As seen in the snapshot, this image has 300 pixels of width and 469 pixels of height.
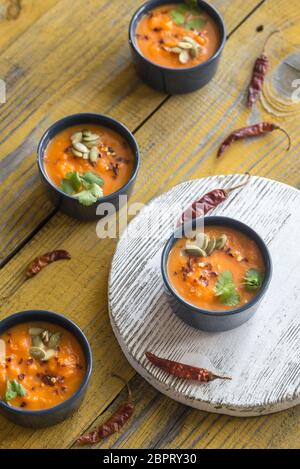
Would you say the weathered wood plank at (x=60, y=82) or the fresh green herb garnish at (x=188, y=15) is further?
the fresh green herb garnish at (x=188, y=15)

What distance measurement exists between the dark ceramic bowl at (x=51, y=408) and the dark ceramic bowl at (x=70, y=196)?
0.42 m

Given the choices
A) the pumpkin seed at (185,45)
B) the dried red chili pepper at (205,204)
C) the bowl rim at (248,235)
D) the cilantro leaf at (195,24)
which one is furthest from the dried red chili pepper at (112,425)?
the cilantro leaf at (195,24)

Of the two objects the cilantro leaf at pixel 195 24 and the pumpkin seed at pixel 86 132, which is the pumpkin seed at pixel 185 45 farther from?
the pumpkin seed at pixel 86 132

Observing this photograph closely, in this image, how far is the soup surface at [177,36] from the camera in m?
3.36

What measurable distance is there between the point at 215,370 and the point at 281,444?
32 cm

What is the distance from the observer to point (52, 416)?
9.14ft

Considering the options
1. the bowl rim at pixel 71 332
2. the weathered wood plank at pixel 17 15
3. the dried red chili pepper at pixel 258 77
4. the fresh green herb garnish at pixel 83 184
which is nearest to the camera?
the bowl rim at pixel 71 332

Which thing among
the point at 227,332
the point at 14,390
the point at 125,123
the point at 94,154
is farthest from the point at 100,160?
the point at 14,390

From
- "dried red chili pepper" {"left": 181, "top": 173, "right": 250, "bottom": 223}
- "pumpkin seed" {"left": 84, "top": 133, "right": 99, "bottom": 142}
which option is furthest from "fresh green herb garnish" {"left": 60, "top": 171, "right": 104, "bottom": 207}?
"dried red chili pepper" {"left": 181, "top": 173, "right": 250, "bottom": 223}

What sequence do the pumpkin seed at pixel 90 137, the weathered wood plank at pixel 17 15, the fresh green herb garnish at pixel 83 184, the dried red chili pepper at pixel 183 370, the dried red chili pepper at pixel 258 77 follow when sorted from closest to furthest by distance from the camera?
the dried red chili pepper at pixel 183 370
the fresh green herb garnish at pixel 83 184
the pumpkin seed at pixel 90 137
the dried red chili pepper at pixel 258 77
the weathered wood plank at pixel 17 15

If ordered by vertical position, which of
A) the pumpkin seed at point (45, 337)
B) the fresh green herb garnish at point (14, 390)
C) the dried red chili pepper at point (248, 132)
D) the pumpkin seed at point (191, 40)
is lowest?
the fresh green herb garnish at point (14, 390)

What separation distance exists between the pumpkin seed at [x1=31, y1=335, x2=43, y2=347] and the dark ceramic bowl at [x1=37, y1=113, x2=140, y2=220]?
19.2 inches

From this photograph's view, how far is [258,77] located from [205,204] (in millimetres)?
635

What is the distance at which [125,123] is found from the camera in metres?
3.39
